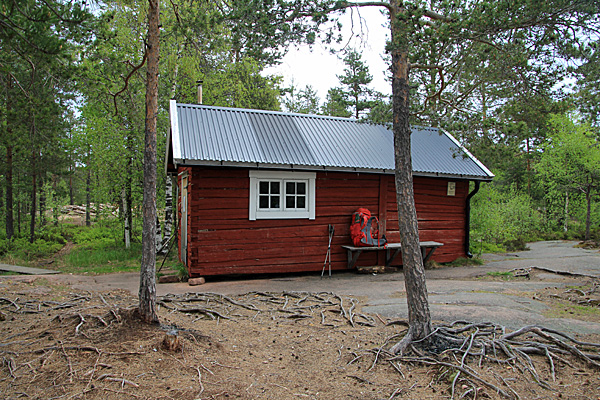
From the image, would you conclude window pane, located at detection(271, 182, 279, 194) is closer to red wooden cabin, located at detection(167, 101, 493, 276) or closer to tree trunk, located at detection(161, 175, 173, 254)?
red wooden cabin, located at detection(167, 101, 493, 276)

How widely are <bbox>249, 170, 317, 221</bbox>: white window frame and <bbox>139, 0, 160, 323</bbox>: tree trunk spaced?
4441mm

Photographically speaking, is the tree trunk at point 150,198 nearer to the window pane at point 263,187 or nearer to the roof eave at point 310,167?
the roof eave at point 310,167

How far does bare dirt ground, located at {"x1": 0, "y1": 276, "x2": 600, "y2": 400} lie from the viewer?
11.2ft

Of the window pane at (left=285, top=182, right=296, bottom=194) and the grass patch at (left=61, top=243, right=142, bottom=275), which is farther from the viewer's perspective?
the grass patch at (left=61, top=243, right=142, bottom=275)

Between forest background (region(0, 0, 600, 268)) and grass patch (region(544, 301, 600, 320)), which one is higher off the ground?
forest background (region(0, 0, 600, 268))

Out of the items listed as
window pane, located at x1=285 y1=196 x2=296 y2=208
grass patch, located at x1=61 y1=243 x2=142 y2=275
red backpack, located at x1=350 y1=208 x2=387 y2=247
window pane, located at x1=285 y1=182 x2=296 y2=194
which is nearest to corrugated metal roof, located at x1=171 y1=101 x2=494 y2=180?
window pane, located at x1=285 y1=182 x2=296 y2=194

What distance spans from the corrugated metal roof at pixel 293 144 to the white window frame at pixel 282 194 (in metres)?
0.37

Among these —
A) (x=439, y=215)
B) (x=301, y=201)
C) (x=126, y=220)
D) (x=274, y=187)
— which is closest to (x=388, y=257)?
(x=439, y=215)

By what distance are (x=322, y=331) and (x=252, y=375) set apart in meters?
1.61

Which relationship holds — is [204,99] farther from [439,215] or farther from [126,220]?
[439,215]

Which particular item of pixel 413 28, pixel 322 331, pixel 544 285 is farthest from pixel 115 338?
pixel 544 285

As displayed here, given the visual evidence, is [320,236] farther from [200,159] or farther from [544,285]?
[544,285]

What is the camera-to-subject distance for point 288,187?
9625 mm

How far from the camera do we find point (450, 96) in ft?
22.1
